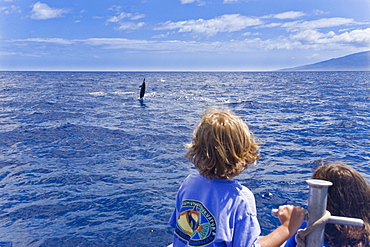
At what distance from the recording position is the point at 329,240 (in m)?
2.25

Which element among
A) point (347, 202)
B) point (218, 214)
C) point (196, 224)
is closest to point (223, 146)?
point (218, 214)

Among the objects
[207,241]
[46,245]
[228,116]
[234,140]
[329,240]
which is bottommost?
[46,245]

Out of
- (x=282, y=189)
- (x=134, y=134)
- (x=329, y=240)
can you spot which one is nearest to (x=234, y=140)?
(x=329, y=240)

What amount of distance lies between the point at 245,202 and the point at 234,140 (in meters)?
0.36

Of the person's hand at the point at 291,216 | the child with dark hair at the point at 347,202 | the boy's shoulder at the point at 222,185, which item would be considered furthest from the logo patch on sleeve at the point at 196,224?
the child with dark hair at the point at 347,202

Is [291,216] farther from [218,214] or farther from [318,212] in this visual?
[218,214]

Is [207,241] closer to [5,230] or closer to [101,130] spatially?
[5,230]

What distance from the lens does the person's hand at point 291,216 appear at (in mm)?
1912

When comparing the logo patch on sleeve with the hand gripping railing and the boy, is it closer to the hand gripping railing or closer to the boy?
the boy

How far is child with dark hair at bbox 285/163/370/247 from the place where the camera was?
2141 millimetres

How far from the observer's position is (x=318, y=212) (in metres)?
1.77

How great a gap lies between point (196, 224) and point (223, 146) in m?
0.50

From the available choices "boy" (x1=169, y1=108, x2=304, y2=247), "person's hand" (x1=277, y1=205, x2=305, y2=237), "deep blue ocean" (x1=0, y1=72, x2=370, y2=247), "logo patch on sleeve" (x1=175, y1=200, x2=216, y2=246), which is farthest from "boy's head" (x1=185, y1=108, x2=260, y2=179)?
"deep blue ocean" (x1=0, y1=72, x2=370, y2=247)

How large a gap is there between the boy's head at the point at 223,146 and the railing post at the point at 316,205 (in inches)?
15.4
